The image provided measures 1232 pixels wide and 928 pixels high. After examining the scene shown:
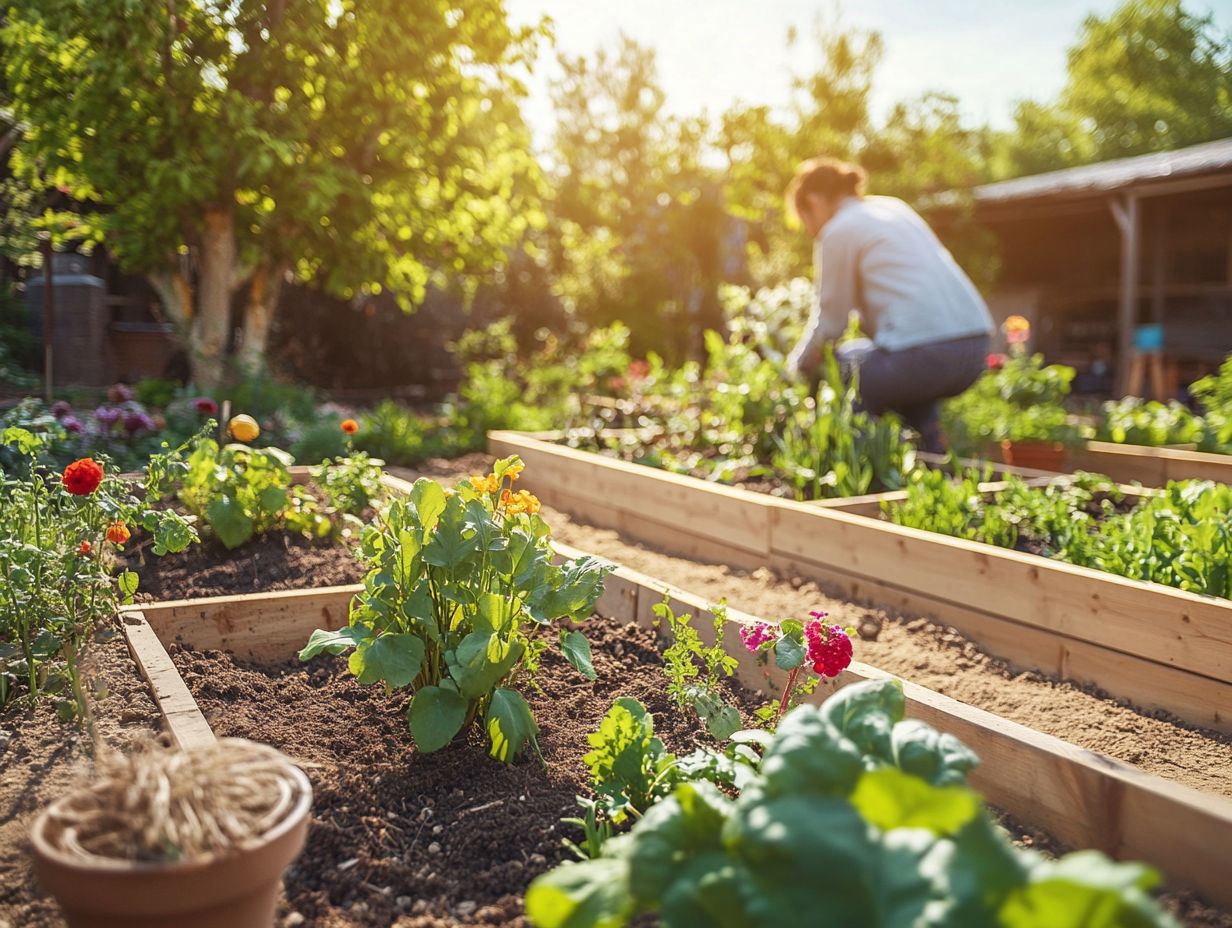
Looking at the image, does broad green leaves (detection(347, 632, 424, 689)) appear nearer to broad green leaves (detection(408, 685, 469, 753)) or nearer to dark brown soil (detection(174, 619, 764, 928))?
broad green leaves (detection(408, 685, 469, 753))

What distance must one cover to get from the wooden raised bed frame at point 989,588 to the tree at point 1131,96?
2717 cm

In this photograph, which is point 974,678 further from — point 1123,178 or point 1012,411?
point 1123,178

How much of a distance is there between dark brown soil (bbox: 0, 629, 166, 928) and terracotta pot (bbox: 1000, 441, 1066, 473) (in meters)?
4.78

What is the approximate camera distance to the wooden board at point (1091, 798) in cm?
150

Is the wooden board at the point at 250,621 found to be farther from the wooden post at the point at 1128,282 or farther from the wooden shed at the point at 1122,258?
the wooden post at the point at 1128,282

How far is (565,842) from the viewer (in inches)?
64.0

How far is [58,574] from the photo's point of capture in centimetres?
230

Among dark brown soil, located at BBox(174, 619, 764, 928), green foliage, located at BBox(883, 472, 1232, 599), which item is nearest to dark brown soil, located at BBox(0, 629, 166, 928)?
dark brown soil, located at BBox(174, 619, 764, 928)

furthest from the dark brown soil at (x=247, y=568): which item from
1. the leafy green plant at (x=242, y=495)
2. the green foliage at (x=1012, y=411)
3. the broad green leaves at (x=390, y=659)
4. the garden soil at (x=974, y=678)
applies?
the green foliage at (x=1012, y=411)

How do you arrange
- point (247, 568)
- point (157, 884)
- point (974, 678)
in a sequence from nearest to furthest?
point (157, 884) → point (974, 678) → point (247, 568)

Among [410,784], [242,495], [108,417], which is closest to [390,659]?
[410,784]

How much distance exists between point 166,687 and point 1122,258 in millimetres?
14478

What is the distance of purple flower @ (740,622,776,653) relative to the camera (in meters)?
2.02

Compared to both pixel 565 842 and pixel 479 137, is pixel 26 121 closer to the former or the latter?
pixel 479 137
